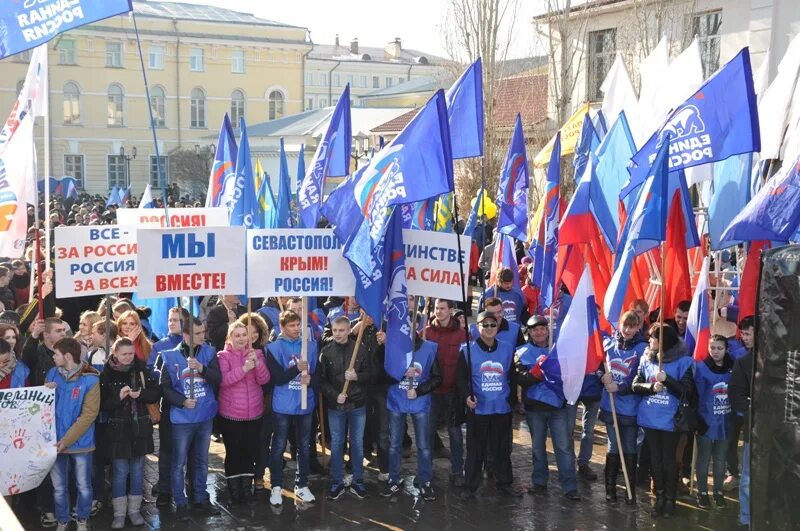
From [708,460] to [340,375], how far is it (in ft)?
11.4

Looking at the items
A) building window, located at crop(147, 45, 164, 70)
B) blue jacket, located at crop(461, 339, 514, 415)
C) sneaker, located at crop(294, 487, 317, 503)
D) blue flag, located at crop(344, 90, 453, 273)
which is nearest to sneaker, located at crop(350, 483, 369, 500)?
sneaker, located at crop(294, 487, 317, 503)

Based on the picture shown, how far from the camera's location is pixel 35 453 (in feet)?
25.6

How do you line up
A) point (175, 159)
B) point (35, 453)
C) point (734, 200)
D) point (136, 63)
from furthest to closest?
1. point (136, 63)
2. point (175, 159)
3. point (734, 200)
4. point (35, 453)

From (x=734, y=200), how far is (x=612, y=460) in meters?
4.14

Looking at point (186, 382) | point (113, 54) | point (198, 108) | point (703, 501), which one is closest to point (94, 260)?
point (186, 382)

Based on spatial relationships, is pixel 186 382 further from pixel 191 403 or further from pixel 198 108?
pixel 198 108

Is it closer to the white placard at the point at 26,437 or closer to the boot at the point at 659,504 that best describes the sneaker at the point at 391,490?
the boot at the point at 659,504

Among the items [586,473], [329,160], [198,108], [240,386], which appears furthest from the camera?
[198,108]

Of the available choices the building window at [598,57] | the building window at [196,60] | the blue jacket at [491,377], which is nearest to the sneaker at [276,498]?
the blue jacket at [491,377]

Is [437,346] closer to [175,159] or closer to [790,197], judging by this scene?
[790,197]

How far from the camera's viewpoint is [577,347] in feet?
29.3

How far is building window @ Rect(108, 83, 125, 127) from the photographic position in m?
63.5

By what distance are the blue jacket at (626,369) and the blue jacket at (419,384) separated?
5.35ft

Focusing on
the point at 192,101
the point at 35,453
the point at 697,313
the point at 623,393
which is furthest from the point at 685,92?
the point at 192,101
